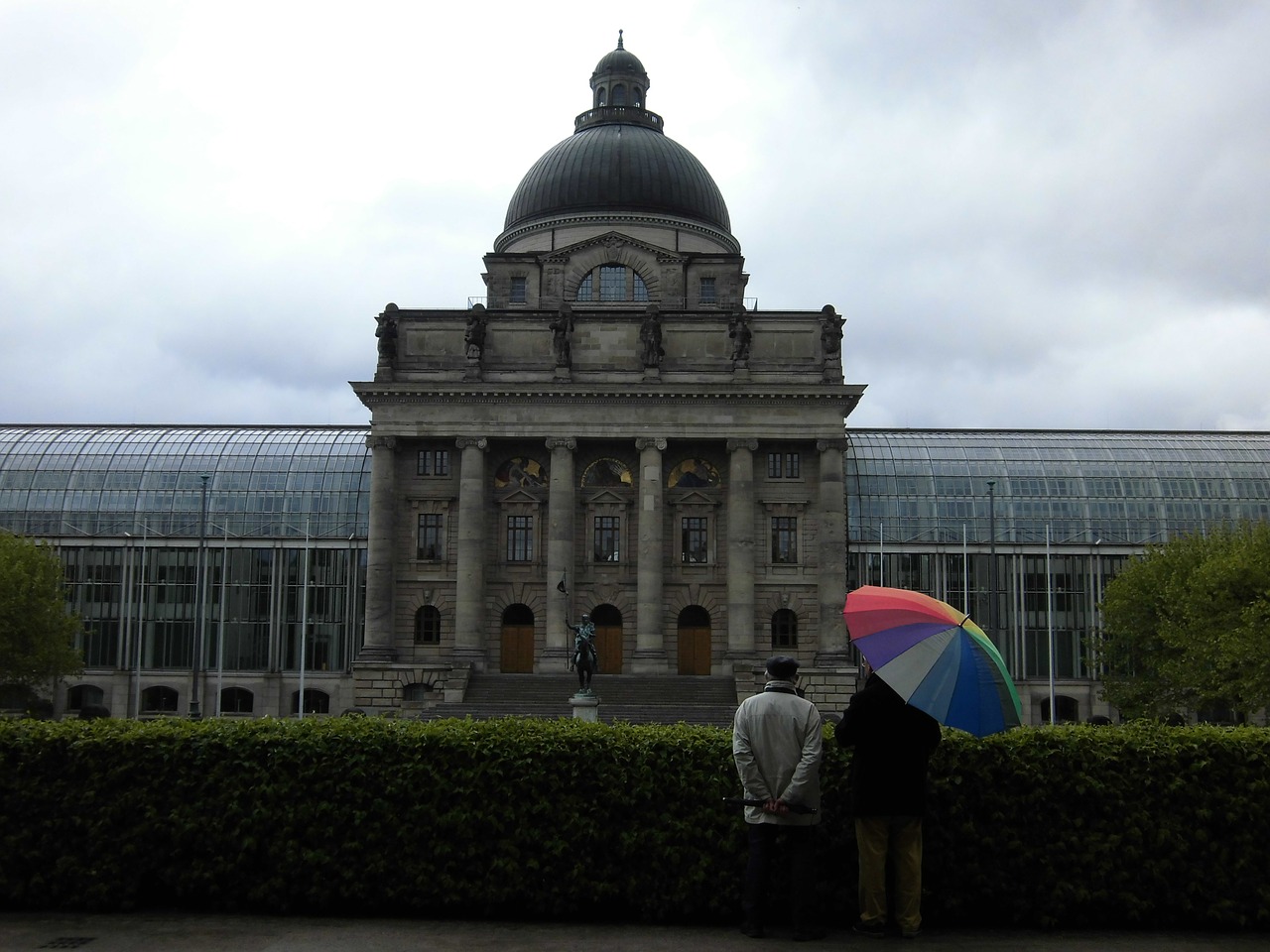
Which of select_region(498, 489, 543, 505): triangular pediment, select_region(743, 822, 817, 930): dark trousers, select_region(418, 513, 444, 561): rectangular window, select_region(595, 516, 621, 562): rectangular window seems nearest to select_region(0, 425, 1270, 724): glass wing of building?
select_region(418, 513, 444, 561): rectangular window

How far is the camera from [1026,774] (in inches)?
610

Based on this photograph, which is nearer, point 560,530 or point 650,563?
point 650,563

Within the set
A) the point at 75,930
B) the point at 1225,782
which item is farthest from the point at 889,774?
the point at 75,930

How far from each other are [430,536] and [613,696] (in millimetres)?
14050

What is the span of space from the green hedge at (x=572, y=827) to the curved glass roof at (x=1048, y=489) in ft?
190

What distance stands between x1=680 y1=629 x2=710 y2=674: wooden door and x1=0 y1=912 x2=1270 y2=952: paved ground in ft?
167

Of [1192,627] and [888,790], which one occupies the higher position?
[1192,627]

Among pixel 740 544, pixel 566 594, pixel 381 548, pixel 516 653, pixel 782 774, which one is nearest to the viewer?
pixel 782 774

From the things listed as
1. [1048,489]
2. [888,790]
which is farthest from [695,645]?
[888,790]

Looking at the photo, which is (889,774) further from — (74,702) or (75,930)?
(74,702)

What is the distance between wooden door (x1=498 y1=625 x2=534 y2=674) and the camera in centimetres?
6575

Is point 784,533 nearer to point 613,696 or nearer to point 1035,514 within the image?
point 613,696

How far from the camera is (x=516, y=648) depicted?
65938 millimetres

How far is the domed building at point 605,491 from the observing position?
64438 mm
